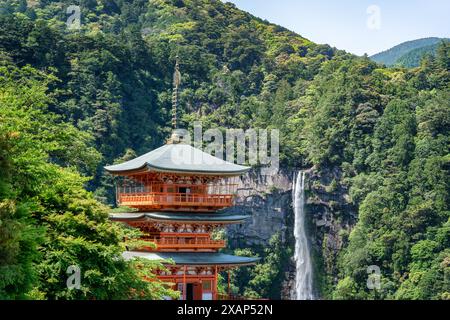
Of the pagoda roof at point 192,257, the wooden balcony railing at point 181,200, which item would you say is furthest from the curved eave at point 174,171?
the pagoda roof at point 192,257

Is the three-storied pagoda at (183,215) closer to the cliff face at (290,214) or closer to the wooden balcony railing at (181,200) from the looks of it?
the wooden balcony railing at (181,200)

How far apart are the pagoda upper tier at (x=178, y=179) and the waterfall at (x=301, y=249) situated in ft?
146

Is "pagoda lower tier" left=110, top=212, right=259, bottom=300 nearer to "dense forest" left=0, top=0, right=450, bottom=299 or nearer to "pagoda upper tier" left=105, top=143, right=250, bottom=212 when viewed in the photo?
"pagoda upper tier" left=105, top=143, right=250, bottom=212

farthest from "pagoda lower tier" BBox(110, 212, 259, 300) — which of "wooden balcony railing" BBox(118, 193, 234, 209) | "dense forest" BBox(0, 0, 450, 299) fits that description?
"dense forest" BBox(0, 0, 450, 299)

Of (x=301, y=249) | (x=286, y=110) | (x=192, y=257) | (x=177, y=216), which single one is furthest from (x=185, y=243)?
(x=286, y=110)

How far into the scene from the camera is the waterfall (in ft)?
246

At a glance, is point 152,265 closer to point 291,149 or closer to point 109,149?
point 109,149

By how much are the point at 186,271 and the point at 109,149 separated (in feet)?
157

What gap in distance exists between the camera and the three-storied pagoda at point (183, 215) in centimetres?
2941

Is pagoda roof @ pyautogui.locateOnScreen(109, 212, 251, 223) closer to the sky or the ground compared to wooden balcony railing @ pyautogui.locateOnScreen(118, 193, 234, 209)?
closer to the ground

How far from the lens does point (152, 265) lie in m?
25.7

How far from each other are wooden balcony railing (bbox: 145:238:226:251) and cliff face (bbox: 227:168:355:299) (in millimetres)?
46337

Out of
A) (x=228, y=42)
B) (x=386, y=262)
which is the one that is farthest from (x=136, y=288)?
(x=228, y=42)

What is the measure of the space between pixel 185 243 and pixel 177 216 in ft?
4.17
